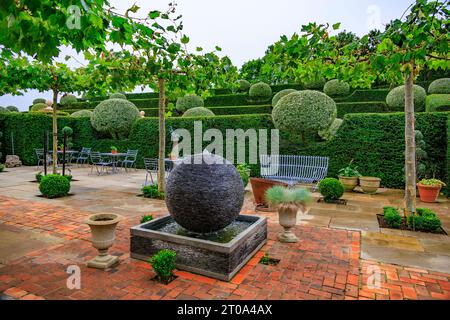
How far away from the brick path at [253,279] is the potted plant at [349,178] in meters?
5.25

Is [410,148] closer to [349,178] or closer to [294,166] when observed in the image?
[349,178]

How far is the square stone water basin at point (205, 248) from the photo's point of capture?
3574 millimetres

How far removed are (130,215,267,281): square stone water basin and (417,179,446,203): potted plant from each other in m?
6.33

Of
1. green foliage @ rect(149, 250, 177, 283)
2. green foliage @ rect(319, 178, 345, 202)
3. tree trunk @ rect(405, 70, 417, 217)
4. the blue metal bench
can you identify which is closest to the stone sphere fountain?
green foliage @ rect(149, 250, 177, 283)

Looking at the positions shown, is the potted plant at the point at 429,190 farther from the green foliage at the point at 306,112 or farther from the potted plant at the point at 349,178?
the green foliage at the point at 306,112

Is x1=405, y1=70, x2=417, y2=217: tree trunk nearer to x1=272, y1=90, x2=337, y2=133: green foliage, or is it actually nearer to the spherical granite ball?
the spherical granite ball

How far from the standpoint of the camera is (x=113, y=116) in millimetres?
16625

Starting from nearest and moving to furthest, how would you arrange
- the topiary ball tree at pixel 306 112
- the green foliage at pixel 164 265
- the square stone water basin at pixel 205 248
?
the green foliage at pixel 164 265 < the square stone water basin at pixel 205 248 < the topiary ball tree at pixel 306 112

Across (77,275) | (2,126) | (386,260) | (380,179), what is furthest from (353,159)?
(2,126)

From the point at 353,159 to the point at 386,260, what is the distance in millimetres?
6726

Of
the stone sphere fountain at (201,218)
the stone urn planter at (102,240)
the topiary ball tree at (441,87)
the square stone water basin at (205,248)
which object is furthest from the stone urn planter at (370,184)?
the topiary ball tree at (441,87)

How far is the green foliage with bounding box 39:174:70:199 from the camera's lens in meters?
8.04

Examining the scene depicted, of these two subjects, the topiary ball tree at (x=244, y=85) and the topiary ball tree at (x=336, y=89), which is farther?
the topiary ball tree at (x=244, y=85)
